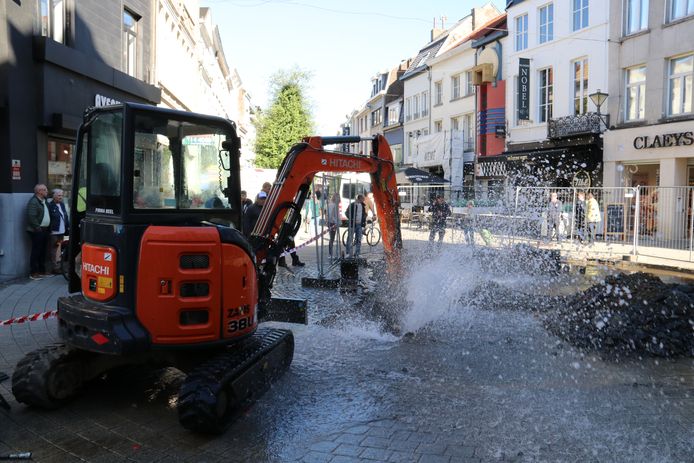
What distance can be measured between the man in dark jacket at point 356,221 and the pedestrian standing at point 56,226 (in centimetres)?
Answer: 623

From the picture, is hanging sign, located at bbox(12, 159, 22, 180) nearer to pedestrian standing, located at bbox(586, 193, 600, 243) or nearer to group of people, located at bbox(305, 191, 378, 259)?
group of people, located at bbox(305, 191, 378, 259)

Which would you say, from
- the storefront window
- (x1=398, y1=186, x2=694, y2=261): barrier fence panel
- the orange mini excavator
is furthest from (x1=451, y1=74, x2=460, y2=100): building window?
the orange mini excavator

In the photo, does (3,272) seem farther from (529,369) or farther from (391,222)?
(529,369)

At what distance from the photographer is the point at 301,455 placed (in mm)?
4086

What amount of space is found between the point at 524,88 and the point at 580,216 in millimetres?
11430

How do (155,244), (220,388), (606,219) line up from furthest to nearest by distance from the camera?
(606,219)
(155,244)
(220,388)

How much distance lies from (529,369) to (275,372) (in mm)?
2691

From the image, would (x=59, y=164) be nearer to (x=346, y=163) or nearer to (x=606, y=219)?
(x=346, y=163)

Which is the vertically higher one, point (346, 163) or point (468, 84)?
point (468, 84)

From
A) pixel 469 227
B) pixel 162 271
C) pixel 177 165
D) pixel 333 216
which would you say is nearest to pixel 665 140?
pixel 469 227

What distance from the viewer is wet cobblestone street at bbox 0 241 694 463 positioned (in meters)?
4.14

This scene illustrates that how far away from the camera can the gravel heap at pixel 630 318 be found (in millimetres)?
6543

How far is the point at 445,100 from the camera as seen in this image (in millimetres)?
37969

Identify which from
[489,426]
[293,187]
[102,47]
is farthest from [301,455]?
[102,47]
